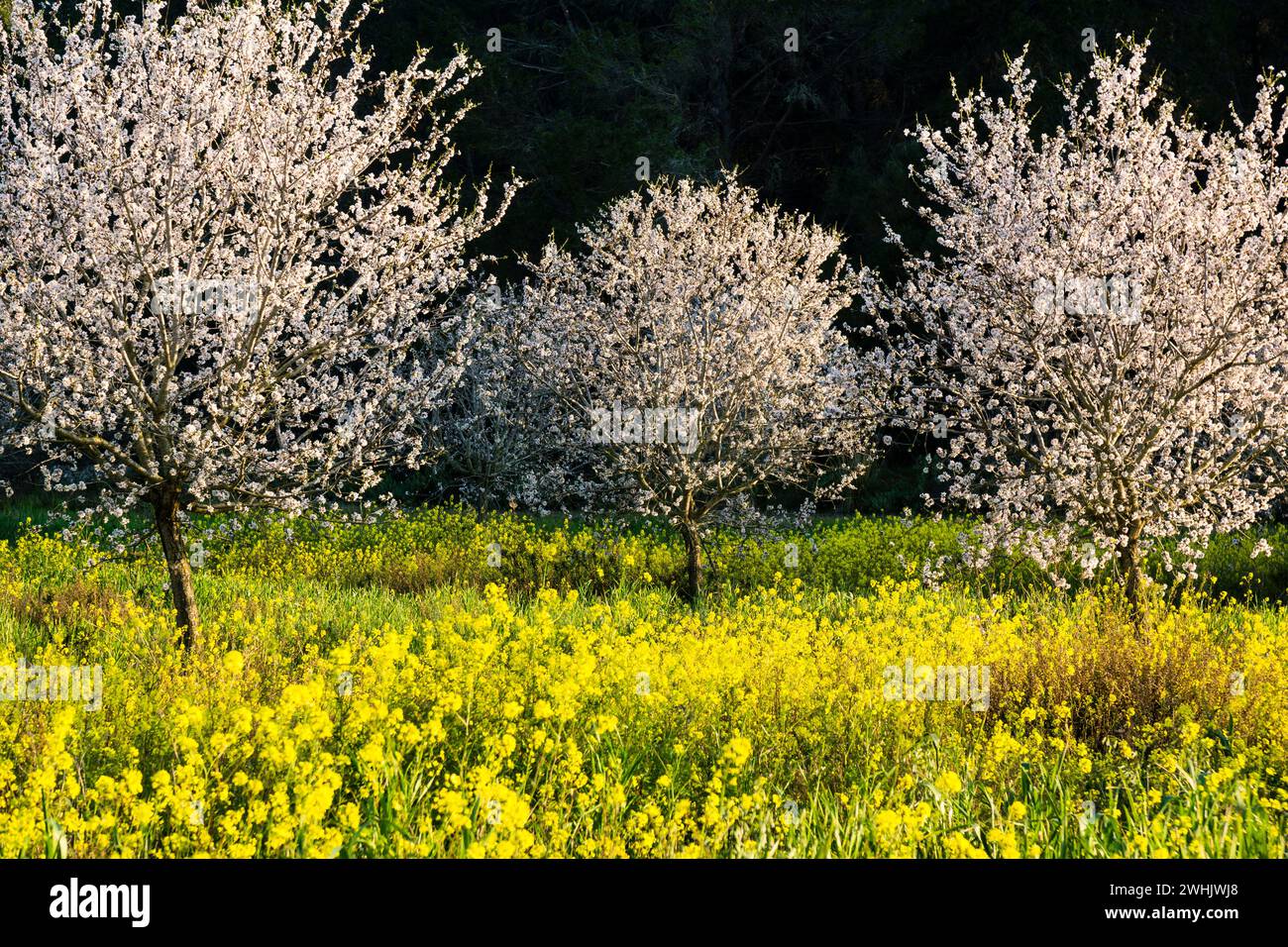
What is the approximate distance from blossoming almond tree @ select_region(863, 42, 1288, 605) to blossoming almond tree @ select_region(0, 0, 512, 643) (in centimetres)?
394

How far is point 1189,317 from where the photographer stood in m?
7.48

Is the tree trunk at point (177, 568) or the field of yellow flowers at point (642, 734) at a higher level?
the tree trunk at point (177, 568)

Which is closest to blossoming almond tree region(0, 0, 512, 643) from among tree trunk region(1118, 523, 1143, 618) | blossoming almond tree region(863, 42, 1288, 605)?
blossoming almond tree region(863, 42, 1288, 605)

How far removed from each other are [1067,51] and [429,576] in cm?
1472

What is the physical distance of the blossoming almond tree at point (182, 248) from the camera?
6363mm

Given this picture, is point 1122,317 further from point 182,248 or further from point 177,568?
point 177,568

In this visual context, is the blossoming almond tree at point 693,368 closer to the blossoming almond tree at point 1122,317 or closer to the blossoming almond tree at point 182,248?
the blossoming almond tree at point 1122,317

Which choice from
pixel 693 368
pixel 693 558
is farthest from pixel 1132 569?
pixel 693 368

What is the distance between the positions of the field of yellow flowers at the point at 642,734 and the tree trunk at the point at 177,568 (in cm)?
30

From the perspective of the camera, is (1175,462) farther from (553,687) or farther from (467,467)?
(467,467)

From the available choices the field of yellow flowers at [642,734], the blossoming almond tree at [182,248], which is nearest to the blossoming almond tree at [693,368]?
the field of yellow flowers at [642,734]

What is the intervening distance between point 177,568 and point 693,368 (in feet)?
15.7

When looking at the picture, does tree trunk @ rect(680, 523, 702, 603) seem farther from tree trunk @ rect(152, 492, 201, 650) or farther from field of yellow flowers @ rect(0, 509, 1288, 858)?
tree trunk @ rect(152, 492, 201, 650)
